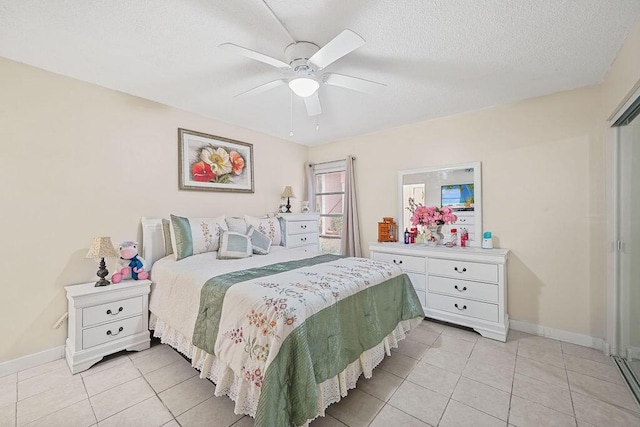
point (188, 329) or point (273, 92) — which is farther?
point (273, 92)

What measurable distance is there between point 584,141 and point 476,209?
1097mm

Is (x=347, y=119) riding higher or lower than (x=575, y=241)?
higher

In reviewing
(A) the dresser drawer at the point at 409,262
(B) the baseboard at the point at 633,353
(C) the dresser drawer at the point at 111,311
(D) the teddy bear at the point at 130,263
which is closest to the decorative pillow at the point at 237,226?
(D) the teddy bear at the point at 130,263

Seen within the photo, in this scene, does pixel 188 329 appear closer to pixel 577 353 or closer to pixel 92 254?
pixel 92 254

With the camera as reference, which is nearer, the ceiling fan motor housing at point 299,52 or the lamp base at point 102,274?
the ceiling fan motor housing at point 299,52

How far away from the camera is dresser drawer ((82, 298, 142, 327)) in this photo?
2.08m

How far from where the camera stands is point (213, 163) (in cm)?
330

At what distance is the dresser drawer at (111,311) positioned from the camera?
208 centimetres

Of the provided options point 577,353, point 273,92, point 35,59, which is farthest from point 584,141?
point 35,59

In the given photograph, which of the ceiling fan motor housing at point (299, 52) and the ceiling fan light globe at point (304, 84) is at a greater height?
the ceiling fan motor housing at point (299, 52)

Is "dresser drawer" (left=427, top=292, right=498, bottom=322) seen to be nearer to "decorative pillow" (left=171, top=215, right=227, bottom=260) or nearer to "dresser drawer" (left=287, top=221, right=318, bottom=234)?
"dresser drawer" (left=287, top=221, right=318, bottom=234)

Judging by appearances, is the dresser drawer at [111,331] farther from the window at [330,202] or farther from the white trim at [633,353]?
the white trim at [633,353]

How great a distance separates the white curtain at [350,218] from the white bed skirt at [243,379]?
5.87 ft

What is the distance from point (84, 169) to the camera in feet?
7.80
